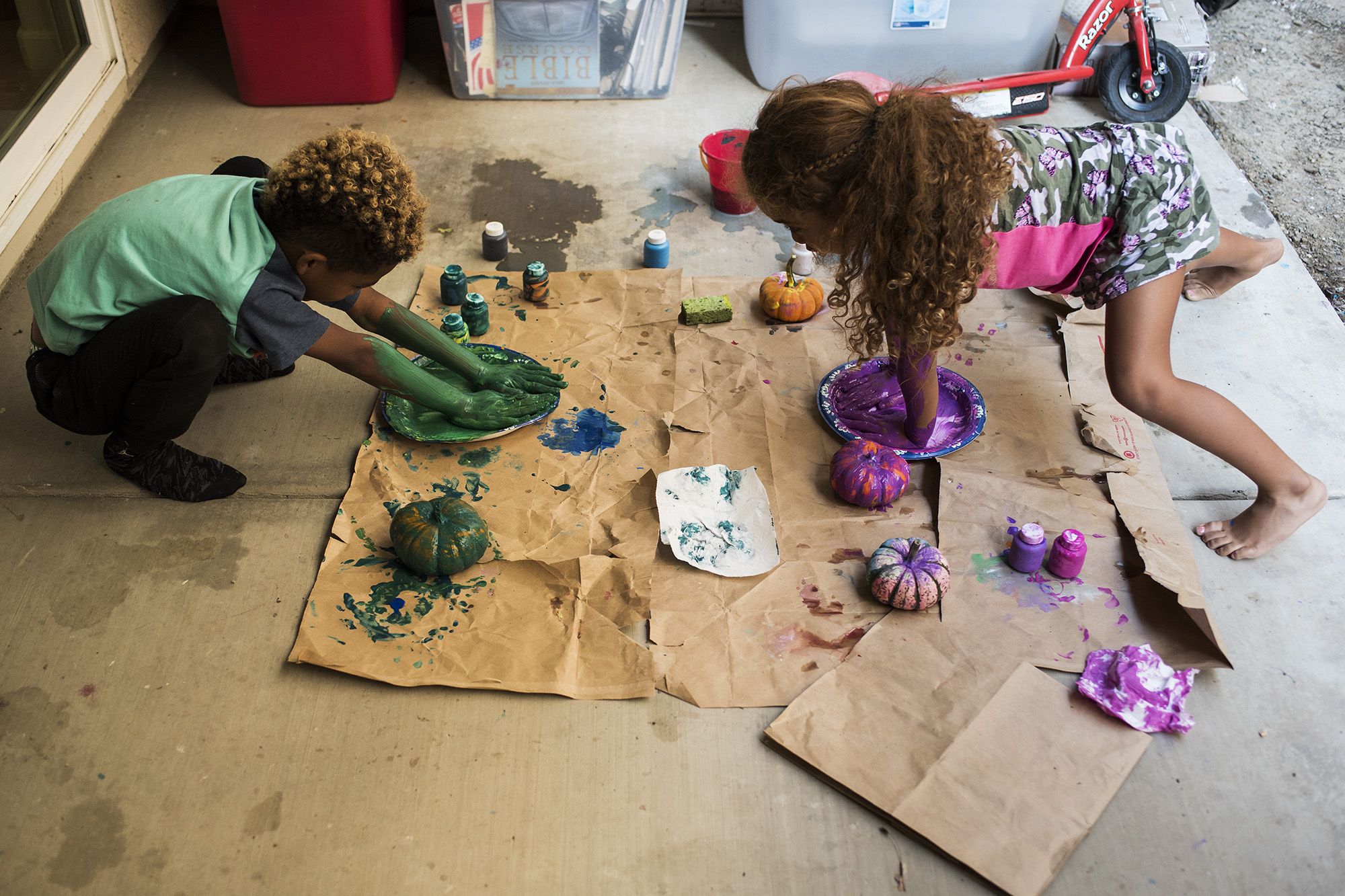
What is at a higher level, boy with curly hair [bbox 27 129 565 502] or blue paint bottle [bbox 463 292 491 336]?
boy with curly hair [bbox 27 129 565 502]

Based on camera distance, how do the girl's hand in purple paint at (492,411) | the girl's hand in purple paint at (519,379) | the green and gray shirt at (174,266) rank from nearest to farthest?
the green and gray shirt at (174,266) < the girl's hand in purple paint at (492,411) < the girl's hand in purple paint at (519,379)

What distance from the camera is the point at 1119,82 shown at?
3.39 m

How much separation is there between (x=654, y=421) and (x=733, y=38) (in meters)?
2.40

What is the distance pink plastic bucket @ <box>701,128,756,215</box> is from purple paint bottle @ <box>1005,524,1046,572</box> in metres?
1.41

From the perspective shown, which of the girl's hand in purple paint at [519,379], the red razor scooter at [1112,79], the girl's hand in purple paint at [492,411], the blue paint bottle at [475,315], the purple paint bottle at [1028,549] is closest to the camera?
the purple paint bottle at [1028,549]

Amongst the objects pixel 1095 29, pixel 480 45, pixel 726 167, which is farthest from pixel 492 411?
pixel 1095 29

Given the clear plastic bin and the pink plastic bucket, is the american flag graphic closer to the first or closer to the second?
the clear plastic bin

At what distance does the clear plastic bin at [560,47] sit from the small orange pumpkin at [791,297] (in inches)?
55.0

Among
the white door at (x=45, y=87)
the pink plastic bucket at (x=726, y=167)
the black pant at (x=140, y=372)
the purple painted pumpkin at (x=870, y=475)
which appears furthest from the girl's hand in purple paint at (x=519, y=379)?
the white door at (x=45, y=87)

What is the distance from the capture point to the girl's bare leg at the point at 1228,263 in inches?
98.0

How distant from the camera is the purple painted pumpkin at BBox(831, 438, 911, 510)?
6.78ft

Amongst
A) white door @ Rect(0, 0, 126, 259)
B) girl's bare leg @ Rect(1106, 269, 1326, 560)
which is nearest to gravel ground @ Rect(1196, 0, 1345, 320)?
girl's bare leg @ Rect(1106, 269, 1326, 560)

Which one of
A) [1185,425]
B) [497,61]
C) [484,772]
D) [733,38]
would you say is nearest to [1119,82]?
[733,38]

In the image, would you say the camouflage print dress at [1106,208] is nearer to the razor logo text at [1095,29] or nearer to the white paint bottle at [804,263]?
the white paint bottle at [804,263]
